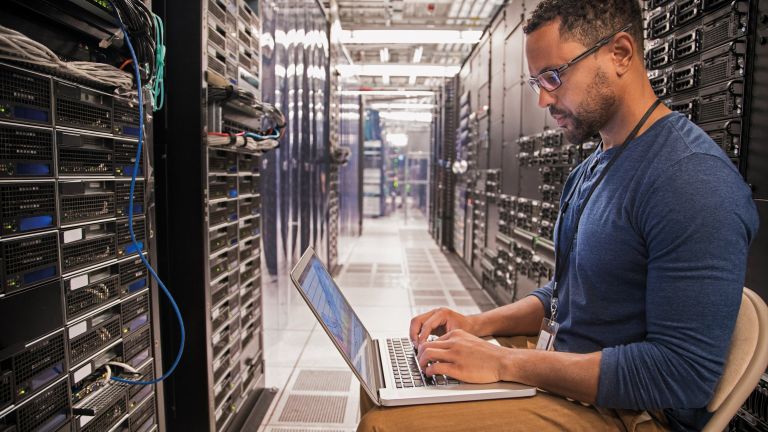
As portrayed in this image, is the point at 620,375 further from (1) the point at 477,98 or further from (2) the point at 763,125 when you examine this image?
(1) the point at 477,98

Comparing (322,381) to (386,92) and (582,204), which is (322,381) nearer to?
(582,204)

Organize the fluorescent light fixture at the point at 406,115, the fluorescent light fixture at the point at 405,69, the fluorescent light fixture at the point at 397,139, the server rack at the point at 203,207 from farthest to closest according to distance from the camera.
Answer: the fluorescent light fixture at the point at 397,139, the fluorescent light fixture at the point at 406,115, the fluorescent light fixture at the point at 405,69, the server rack at the point at 203,207

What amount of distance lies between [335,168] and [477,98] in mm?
2293

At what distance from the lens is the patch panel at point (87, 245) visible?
3.96 feet

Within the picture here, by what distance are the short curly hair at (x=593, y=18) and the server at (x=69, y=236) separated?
1.22 meters

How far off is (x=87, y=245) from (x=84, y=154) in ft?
0.85

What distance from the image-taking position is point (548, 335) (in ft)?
4.00

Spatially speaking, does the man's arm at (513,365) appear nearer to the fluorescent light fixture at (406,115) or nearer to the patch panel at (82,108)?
the patch panel at (82,108)

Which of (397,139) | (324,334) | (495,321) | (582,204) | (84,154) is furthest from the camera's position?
(397,139)

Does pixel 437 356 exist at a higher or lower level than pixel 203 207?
lower

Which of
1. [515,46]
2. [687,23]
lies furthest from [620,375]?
[515,46]

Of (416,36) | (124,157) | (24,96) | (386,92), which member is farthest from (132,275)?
(386,92)

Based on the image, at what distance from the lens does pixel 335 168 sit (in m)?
6.80

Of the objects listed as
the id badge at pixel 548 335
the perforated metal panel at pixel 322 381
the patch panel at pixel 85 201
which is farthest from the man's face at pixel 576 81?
the perforated metal panel at pixel 322 381
